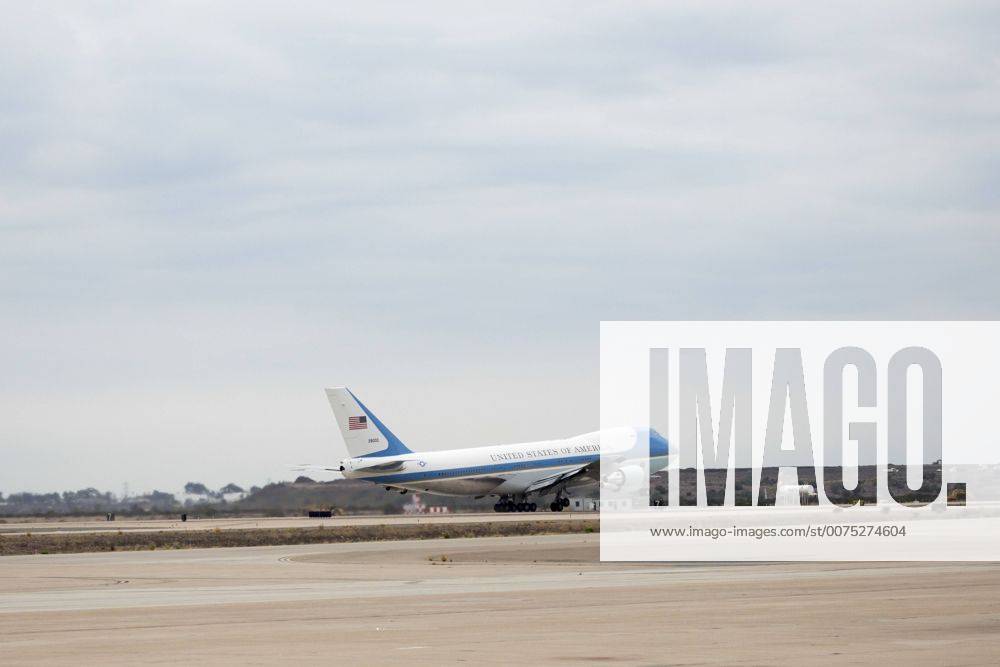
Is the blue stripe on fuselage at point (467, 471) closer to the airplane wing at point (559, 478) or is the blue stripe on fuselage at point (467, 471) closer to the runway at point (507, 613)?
the airplane wing at point (559, 478)

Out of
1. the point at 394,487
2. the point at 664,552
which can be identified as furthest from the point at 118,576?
the point at 394,487

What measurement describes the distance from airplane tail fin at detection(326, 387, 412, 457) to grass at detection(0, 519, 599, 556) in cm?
2348

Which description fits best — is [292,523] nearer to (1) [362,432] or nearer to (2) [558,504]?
(1) [362,432]

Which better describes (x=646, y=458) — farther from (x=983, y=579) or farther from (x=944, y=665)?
(x=944, y=665)

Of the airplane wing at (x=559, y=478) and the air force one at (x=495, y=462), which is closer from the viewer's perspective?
the air force one at (x=495, y=462)

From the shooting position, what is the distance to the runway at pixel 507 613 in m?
19.6

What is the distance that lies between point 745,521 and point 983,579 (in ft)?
132

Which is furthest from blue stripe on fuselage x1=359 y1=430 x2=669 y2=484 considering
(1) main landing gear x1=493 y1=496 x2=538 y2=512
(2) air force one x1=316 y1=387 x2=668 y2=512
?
(1) main landing gear x1=493 y1=496 x2=538 y2=512

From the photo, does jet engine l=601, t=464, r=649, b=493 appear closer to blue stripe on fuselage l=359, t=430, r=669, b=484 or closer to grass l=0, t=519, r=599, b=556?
blue stripe on fuselage l=359, t=430, r=669, b=484

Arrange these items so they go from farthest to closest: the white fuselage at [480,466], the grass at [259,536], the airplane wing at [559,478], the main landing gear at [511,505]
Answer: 1. the main landing gear at [511,505]
2. the airplane wing at [559,478]
3. the white fuselage at [480,466]
4. the grass at [259,536]

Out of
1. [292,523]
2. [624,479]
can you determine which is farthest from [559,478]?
[292,523]

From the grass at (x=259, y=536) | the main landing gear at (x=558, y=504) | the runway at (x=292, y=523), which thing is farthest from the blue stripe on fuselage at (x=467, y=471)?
the grass at (x=259, y=536)

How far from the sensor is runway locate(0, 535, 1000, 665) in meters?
19.6

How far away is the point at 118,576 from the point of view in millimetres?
41719
